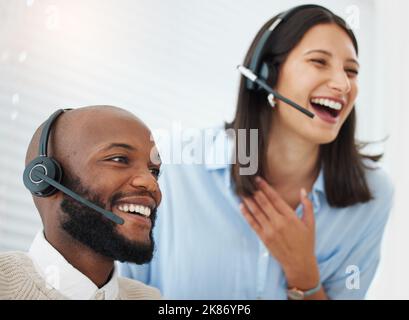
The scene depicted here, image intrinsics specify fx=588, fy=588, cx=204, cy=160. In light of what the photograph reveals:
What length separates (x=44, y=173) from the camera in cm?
109

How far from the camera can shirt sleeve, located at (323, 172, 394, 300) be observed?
1.15 meters

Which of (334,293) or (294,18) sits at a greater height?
(294,18)

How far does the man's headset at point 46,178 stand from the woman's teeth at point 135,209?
0.8 inches

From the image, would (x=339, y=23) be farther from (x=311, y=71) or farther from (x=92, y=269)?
(x=92, y=269)

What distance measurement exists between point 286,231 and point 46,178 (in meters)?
0.46

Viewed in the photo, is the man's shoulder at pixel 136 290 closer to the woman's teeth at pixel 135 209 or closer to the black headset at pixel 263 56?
the woman's teeth at pixel 135 209

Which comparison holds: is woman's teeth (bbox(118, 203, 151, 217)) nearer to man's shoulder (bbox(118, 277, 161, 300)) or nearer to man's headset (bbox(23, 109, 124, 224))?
man's headset (bbox(23, 109, 124, 224))

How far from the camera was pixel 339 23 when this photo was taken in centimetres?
114

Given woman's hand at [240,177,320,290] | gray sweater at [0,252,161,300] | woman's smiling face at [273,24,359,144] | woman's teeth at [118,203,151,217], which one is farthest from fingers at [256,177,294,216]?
gray sweater at [0,252,161,300]

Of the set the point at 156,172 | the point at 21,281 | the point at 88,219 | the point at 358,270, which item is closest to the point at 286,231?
the point at 358,270

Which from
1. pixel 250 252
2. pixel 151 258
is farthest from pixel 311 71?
pixel 151 258

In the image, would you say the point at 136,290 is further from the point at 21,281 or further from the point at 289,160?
the point at 289,160

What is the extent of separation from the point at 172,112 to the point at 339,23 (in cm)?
37

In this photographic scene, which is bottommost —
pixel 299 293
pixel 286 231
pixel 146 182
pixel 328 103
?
pixel 299 293
